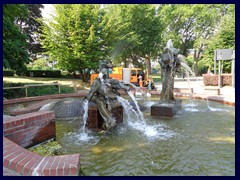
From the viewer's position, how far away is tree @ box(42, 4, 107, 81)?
61.3 ft

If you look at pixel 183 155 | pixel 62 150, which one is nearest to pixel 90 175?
pixel 62 150

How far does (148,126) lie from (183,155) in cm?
216

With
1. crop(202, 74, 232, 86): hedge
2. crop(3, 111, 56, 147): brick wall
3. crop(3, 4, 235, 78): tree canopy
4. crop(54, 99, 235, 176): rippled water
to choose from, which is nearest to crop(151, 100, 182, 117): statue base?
crop(54, 99, 235, 176): rippled water

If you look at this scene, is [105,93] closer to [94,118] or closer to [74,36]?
[94,118]

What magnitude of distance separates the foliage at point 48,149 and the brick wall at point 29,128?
0.54 ft

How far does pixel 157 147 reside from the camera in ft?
14.2

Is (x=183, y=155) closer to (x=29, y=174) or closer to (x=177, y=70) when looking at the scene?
(x=29, y=174)

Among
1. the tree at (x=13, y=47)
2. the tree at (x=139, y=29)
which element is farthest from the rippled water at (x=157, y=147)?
the tree at (x=139, y=29)

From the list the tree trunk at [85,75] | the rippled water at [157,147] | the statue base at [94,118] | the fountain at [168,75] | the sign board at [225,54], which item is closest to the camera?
the rippled water at [157,147]

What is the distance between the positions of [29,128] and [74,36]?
15.4m

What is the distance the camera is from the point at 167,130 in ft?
18.2

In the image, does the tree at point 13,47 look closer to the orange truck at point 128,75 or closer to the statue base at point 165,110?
the orange truck at point 128,75

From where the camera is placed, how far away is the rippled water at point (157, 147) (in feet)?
11.2

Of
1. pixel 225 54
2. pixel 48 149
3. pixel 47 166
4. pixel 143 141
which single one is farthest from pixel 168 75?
pixel 225 54
